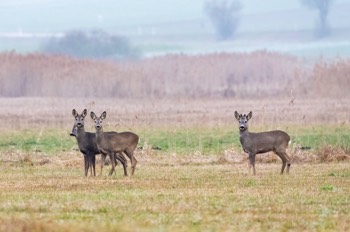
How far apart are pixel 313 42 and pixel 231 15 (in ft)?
54.8

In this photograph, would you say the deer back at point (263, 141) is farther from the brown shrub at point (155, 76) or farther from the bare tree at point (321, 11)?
the bare tree at point (321, 11)

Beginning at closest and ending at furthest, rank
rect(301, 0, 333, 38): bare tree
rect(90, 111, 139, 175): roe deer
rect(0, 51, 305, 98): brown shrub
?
rect(90, 111, 139, 175): roe deer < rect(0, 51, 305, 98): brown shrub < rect(301, 0, 333, 38): bare tree

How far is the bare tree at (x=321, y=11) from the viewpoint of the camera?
407 feet

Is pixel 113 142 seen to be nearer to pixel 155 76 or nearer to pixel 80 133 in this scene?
pixel 80 133

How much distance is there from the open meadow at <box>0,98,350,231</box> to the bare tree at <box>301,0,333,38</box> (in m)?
74.2

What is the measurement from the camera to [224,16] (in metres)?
131

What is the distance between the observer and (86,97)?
6462 cm

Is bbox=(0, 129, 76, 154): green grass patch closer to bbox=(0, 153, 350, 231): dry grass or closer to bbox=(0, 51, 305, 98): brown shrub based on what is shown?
bbox=(0, 153, 350, 231): dry grass

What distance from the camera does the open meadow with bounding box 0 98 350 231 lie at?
17047 mm

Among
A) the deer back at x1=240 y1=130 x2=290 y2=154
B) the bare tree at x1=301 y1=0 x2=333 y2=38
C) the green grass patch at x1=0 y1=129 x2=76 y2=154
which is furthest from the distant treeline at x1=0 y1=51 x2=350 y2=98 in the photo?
the bare tree at x1=301 y1=0 x2=333 y2=38

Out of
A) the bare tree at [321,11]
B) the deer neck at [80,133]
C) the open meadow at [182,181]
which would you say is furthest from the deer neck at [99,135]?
the bare tree at [321,11]

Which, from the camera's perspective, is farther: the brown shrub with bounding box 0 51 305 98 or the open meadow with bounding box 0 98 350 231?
the brown shrub with bounding box 0 51 305 98

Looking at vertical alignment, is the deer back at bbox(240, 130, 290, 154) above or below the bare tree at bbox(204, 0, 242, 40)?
below

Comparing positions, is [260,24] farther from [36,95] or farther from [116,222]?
[116,222]
